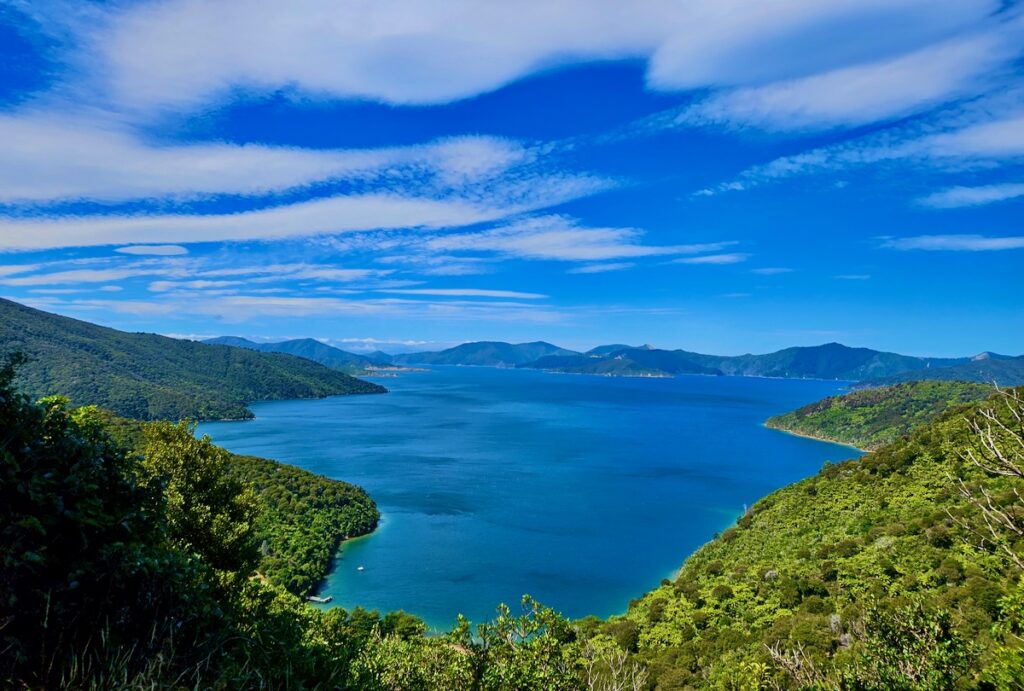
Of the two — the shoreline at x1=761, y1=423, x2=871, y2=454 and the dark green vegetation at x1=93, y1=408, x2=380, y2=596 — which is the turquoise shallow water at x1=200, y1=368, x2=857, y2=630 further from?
the shoreline at x1=761, y1=423, x2=871, y2=454

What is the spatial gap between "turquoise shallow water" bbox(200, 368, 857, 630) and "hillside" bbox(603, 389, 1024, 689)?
39.1ft

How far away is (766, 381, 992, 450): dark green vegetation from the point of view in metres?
109

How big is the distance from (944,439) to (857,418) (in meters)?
105

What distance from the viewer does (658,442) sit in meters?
118

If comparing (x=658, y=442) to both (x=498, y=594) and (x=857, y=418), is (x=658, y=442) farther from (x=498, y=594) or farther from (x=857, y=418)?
(x=498, y=594)

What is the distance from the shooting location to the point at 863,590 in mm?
21297

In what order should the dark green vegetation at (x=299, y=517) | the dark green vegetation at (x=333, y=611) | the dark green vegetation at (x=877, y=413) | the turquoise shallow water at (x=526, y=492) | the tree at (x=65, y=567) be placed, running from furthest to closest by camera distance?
the dark green vegetation at (x=877, y=413), the turquoise shallow water at (x=526, y=492), the dark green vegetation at (x=299, y=517), the dark green vegetation at (x=333, y=611), the tree at (x=65, y=567)

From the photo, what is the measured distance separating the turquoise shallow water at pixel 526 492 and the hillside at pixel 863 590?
11.9m

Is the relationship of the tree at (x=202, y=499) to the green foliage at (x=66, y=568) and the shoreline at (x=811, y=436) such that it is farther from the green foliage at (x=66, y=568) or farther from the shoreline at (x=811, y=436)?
the shoreline at (x=811, y=436)

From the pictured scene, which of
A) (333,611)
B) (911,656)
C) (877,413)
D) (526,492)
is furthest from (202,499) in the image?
(877,413)

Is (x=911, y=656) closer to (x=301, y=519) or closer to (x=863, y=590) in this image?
(x=863, y=590)

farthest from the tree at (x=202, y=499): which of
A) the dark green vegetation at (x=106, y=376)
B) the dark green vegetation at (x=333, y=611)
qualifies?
the dark green vegetation at (x=106, y=376)

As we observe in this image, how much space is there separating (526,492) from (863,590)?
5469cm

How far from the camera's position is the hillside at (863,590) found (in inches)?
375
